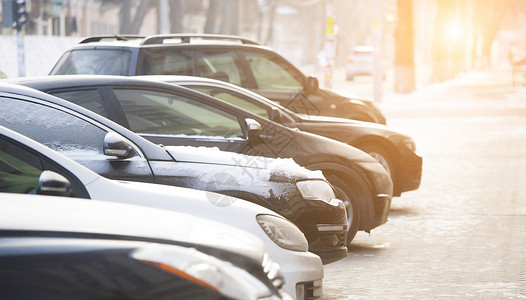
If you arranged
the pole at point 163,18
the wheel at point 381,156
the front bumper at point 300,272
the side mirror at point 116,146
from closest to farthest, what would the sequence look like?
the front bumper at point 300,272 < the side mirror at point 116,146 < the wheel at point 381,156 < the pole at point 163,18

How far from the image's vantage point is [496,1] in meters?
80.5

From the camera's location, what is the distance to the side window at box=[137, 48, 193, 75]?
458 inches

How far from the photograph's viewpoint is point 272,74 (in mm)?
13148

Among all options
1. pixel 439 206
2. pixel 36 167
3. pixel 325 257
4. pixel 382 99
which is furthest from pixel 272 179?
pixel 382 99

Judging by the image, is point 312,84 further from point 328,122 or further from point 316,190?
point 316,190

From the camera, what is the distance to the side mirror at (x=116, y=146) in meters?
6.02

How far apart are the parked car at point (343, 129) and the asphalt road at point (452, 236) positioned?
510 mm

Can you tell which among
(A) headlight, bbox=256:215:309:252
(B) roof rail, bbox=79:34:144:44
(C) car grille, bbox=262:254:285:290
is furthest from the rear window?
(C) car grille, bbox=262:254:285:290

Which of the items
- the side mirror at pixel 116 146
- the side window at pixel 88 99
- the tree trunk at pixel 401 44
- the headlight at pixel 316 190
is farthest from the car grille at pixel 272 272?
the tree trunk at pixel 401 44

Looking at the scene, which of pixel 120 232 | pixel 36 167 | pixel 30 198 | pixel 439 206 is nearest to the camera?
pixel 120 232

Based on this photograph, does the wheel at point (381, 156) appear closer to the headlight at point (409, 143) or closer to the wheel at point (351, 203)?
the headlight at point (409, 143)

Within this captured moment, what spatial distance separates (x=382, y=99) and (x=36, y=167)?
3089cm

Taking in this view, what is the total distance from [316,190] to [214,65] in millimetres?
5652

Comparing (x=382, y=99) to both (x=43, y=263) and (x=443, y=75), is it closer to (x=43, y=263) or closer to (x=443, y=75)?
(x=443, y=75)
